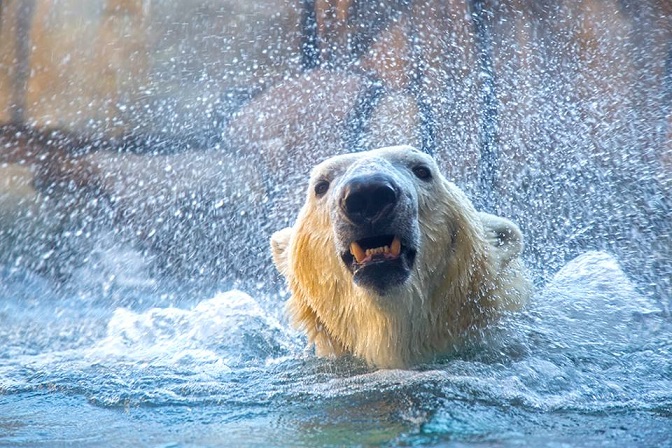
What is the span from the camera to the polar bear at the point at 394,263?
261 centimetres

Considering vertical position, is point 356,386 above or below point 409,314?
below

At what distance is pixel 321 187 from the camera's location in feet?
9.93

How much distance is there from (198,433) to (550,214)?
4.90m

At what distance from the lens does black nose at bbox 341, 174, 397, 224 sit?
2512 mm

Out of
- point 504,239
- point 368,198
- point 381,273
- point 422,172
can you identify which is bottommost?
point 381,273

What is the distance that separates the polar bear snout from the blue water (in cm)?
52

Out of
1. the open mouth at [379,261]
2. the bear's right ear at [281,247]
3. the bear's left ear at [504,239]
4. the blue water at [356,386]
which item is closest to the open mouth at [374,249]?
the open mouth at [379,261]

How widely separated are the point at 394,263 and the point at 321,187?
523 mm

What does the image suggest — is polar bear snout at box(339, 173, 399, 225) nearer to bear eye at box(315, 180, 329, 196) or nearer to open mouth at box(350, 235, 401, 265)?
open mouth at box(350, 235, 401, 265)

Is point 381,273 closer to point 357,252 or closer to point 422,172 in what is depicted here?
point 357,252

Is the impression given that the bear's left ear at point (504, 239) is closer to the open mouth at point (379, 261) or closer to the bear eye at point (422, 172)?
the bear eye at point (422, 172)

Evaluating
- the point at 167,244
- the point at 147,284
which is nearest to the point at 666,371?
the point at 147,284

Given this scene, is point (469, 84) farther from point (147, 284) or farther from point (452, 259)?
point (452, 259)

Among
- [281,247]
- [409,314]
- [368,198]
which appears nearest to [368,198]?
[368,198]
